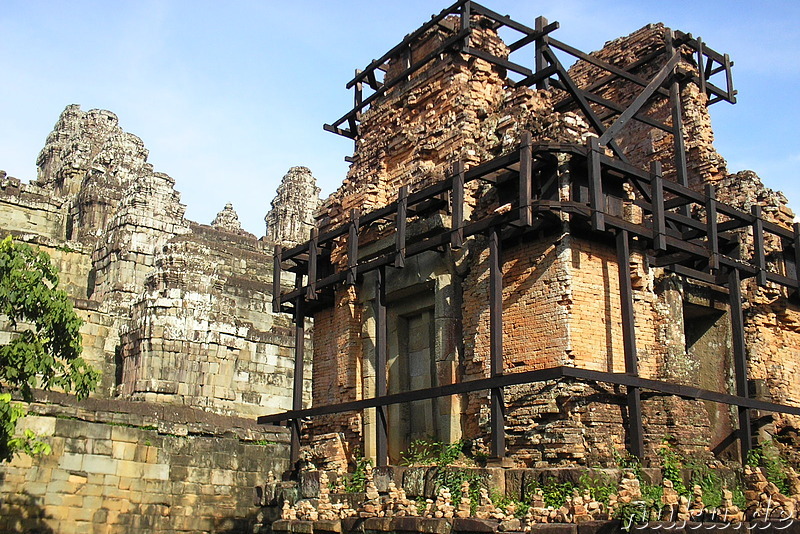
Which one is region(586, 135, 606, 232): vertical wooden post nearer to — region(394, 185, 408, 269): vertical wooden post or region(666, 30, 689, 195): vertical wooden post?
region(394, 185, 408, 269): vertical wooden post

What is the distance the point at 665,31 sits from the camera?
16609mm

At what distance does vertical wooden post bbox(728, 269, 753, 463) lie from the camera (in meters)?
12.0

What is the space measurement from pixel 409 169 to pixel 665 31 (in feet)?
20.2

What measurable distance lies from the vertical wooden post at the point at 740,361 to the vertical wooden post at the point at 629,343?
2002 mm

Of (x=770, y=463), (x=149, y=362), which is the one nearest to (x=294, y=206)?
(x=149, y=362)

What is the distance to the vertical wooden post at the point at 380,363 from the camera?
12.6 m

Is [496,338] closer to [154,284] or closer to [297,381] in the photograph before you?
[297,381]

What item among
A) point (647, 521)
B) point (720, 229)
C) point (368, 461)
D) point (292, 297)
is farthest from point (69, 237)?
point (647, 521)

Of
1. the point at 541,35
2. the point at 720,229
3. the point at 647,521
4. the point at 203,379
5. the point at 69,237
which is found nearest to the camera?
the point at 647,521

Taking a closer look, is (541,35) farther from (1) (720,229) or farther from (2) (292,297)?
(2) (292,297)

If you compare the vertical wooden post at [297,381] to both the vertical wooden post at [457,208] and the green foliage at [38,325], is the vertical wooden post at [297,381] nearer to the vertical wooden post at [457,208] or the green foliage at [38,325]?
the green foliage at [38,325]

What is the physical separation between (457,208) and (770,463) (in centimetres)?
566

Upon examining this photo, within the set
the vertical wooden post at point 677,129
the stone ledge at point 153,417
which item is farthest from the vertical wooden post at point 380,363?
the stone ledge at point 153,417

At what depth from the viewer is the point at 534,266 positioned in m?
11.6
